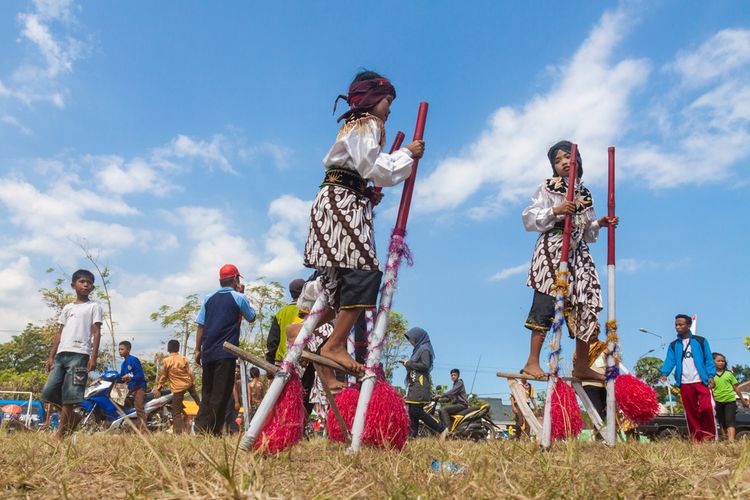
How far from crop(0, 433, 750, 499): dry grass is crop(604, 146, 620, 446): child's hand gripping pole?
1.47 meters

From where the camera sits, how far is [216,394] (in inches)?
225

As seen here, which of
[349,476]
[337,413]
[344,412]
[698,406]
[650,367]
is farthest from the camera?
[650,367]

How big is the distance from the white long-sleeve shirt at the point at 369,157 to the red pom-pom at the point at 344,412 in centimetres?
117

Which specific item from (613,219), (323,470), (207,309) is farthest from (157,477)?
(207,309)

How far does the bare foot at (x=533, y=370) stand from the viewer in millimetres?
4144

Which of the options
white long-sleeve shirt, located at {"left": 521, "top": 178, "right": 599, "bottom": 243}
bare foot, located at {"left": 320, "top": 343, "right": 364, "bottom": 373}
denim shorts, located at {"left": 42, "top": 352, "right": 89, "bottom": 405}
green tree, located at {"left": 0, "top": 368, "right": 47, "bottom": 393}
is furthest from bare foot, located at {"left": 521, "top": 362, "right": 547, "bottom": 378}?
green tree, located at {"left": 0, "top": 368, "right": 47, "bottom": 393}

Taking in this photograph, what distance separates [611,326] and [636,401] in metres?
0.56

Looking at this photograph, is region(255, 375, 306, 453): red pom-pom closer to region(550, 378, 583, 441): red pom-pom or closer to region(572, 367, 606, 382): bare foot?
region(550, 378, 583, 441): red pom-pom

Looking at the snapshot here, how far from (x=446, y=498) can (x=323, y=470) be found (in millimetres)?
883

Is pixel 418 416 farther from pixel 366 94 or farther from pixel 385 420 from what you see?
pixel 366 94

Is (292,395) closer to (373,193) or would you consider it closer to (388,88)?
(373,193)

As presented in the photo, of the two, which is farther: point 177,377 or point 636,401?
point 177,377

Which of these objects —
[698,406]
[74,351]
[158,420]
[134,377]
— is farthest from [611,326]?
[158,420]

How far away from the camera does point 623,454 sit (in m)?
2.97
